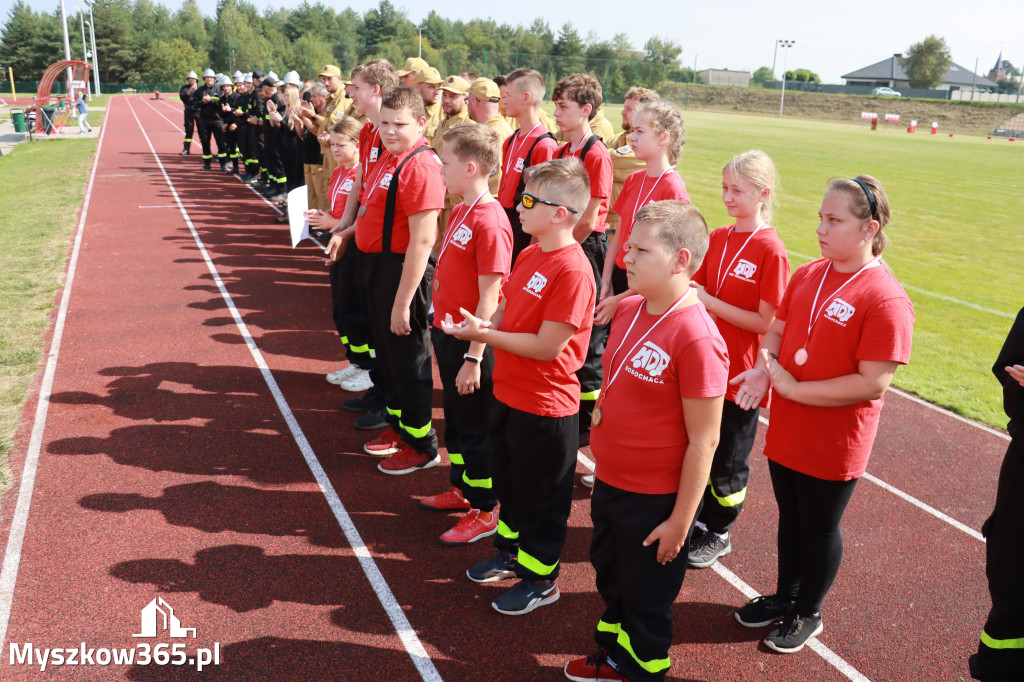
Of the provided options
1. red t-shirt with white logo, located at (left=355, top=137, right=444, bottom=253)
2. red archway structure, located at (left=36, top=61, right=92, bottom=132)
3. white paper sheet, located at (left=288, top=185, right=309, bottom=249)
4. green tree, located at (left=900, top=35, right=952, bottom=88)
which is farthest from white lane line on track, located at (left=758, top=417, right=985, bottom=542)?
green tree, located at (left=900, top=35, right=952, bottom=88)

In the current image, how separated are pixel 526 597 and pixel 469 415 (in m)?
1.06

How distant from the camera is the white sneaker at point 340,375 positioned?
6457mm

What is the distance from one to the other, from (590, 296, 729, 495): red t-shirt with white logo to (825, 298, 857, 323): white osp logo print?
0.63 metres

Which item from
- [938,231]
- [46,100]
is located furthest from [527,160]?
[46,100]

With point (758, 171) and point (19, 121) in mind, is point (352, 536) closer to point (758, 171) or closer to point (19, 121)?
point (758, 171)

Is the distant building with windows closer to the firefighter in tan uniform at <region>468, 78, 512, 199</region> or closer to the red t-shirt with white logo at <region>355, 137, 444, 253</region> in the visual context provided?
the firefighter in tan uniform at <region>468, 78, 512, 199</region>

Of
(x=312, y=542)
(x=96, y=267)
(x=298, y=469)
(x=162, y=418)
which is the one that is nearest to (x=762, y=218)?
(x=312, y=542)

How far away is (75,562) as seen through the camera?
391 cm

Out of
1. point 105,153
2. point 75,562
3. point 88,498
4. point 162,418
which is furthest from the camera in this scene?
point 105,153

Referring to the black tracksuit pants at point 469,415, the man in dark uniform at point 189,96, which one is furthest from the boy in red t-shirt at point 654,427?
the man in dark uniform at point 189,96

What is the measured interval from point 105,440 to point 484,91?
4.59m

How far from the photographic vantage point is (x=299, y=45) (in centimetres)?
5097

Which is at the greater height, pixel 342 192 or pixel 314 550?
pixel 342 192

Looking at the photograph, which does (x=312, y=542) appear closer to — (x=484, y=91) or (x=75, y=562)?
(x=75, y=562)
